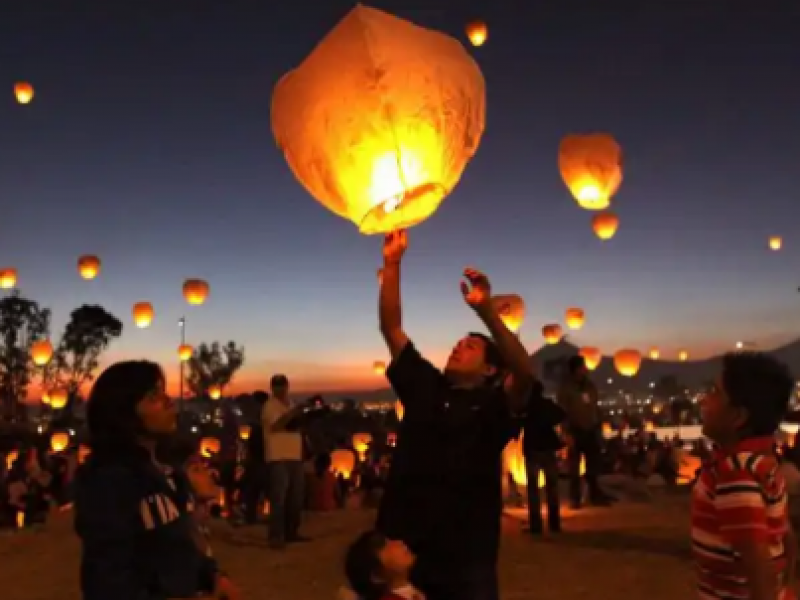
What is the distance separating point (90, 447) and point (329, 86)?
176 centimetres

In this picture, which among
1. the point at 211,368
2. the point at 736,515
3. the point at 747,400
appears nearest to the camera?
the point at 736,515

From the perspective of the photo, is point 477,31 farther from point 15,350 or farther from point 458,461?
point 15,350

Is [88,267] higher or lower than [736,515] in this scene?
higher

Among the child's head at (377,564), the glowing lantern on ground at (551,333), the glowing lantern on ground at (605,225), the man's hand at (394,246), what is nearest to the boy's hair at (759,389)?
the child's head at (377,564)

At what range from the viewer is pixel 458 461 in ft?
9.78

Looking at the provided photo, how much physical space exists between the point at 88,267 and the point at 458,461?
1543 centimetres

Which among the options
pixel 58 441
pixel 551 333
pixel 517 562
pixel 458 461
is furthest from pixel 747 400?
pixel 58 441

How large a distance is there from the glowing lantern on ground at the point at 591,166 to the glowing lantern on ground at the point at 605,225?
416 centimetres

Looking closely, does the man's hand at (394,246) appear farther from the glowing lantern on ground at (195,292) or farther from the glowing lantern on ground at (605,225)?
the glowing lantern on ground at (195,292)

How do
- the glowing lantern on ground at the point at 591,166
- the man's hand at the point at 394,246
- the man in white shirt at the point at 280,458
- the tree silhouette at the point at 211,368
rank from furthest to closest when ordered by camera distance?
the tree silhouette at the point at 211,368 → the glowing lantern on ground at the point at 591,166 → the man in white shirt at the point at 280,458 → the man's hand at the point at 394,246

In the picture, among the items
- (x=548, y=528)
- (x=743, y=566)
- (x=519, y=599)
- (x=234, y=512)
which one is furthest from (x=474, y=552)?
(x=234, y=512)

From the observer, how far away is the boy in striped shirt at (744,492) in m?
2.28

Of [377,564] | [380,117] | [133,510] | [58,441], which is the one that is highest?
[380,117]

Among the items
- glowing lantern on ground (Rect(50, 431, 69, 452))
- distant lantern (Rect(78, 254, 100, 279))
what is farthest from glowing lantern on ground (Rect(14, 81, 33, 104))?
glowing lantern on ground (Rect(50, 431, 69, 452))
